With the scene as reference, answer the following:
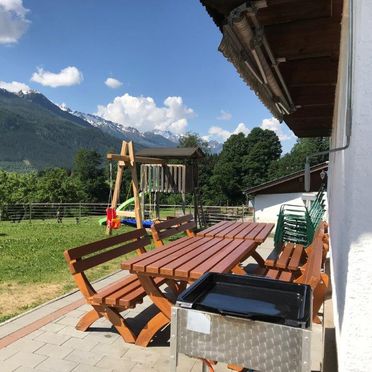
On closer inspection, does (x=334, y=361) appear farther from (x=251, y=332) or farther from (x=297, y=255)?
(x=297, y=255)

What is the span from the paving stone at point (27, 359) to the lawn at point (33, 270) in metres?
1.26

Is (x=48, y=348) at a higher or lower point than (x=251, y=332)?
lower

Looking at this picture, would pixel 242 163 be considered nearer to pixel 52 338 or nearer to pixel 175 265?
pixel 52 338

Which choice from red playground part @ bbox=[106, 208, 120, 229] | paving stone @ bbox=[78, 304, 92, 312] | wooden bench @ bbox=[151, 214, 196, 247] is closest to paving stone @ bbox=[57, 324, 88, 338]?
paving stone @ bbox=[78, 304, 92, 312]

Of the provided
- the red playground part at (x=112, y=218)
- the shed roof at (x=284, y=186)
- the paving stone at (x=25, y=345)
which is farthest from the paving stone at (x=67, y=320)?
the shed roof at (x=284, y=186)

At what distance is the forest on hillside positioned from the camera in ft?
151

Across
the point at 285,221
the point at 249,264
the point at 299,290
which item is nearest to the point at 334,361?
the point at 299,290

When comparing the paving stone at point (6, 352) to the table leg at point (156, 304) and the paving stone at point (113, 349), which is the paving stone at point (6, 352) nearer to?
the paving stone at point (113, 349)

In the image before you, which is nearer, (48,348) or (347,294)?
(347,294)

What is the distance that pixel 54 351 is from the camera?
3.62 meters

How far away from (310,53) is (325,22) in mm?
608

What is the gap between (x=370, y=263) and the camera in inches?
56.5

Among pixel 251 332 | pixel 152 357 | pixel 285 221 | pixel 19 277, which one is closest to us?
pixel 251 332

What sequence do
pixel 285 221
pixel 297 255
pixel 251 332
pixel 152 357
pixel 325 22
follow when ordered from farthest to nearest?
pixel 285 221
pixel 297 255
pixel 152 357
pixel 325 22
pixel 251 332
